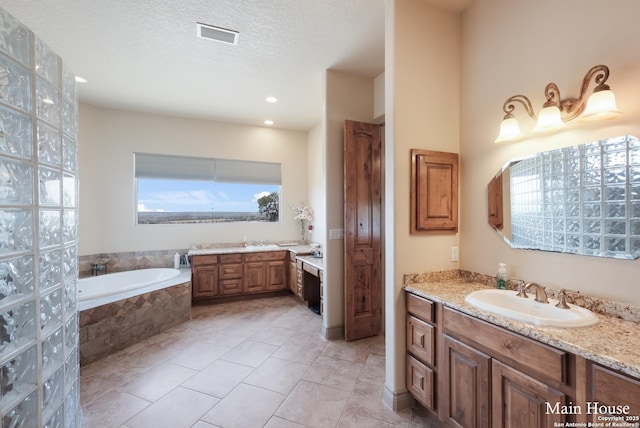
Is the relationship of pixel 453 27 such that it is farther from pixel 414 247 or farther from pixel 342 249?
pixel 342 249

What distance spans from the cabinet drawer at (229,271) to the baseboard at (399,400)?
3039 millimetres

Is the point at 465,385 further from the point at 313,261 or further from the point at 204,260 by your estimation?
the point at 204,260

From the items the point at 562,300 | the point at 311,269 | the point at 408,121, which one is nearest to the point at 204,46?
the point at 408,121

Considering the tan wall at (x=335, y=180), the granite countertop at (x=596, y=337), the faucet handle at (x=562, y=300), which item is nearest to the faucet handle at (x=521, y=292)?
the faucet handle at (x=562, y=300)

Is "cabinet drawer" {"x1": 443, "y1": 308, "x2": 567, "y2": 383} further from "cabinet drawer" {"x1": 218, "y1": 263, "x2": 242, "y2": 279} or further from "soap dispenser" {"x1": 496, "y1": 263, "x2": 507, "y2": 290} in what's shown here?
"cabinet drawer" {"x1": 218, "y1": 263, "x2": 242, "y2": 279}

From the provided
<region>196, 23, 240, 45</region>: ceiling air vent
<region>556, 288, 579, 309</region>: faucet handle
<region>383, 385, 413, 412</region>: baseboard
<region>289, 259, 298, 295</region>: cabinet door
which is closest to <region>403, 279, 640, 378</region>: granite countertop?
<region>556, 288, 579, 309</region>: faucet handle

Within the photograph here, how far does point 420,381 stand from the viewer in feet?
6.21

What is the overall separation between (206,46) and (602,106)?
303 centimetres

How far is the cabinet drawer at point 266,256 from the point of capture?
4.49 meters

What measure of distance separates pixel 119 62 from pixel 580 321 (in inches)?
170

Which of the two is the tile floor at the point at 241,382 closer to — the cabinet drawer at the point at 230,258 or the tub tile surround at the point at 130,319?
the tub tile surround at the point at 130,319

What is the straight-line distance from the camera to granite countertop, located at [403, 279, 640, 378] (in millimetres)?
980

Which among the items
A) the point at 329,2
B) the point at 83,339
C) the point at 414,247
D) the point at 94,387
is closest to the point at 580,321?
the point at 414,247

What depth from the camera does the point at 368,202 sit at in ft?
10.4
